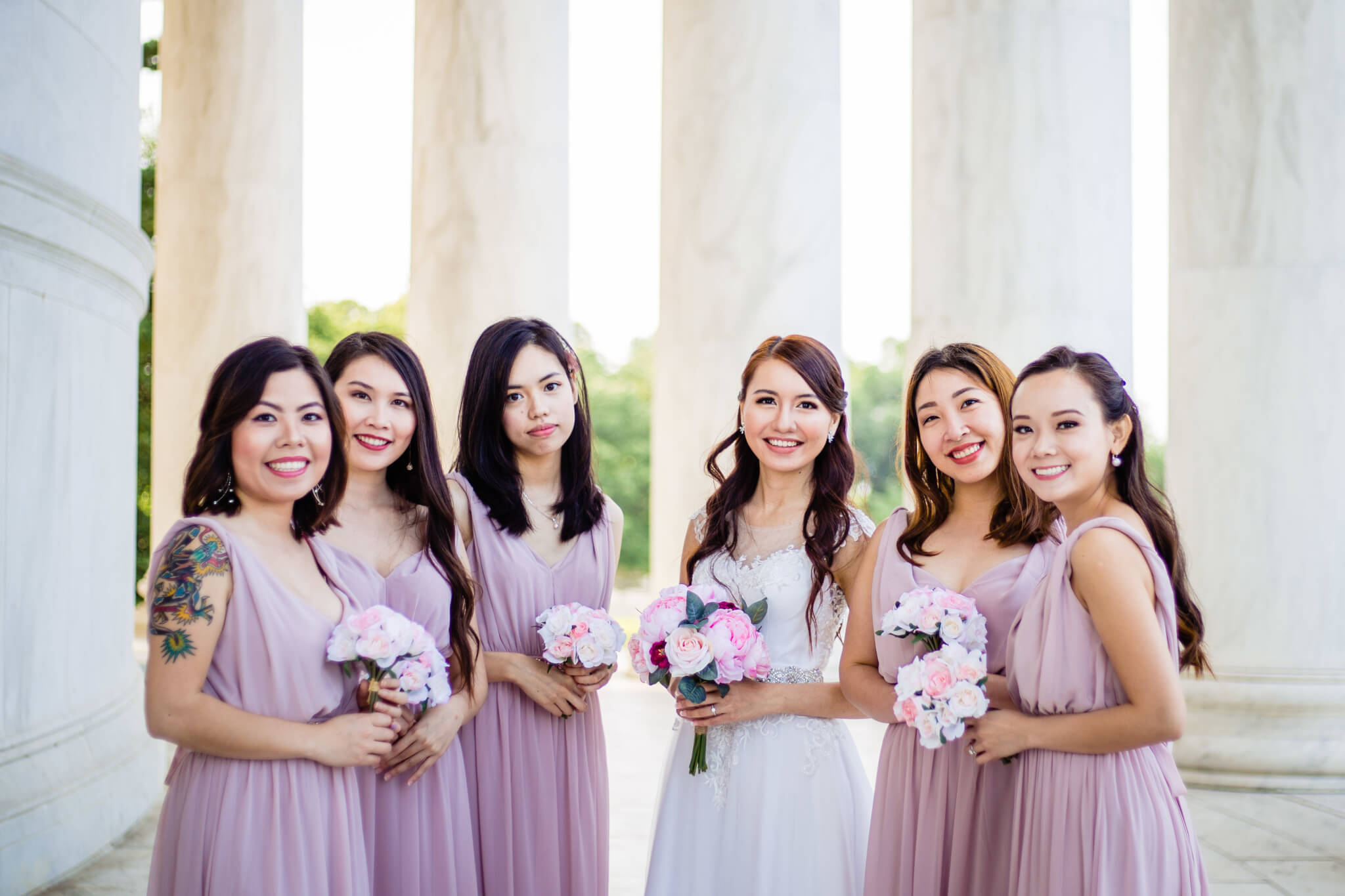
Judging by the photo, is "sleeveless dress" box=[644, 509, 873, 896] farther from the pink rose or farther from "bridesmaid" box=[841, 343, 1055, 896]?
the pink rose

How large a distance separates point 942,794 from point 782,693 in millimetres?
3053

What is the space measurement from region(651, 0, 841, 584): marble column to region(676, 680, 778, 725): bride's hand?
25220mm

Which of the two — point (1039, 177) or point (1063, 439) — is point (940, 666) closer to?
point (1063, 439)

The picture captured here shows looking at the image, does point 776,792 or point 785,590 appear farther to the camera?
point 785,590

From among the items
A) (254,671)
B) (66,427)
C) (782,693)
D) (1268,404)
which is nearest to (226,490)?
(254,671)

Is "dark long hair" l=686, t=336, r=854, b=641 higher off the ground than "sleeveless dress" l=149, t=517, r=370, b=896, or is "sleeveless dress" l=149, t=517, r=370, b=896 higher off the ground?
"dark long hair" l=686, t=336, r=854, b=641

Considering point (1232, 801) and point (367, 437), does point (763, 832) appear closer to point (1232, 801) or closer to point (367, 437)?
point (367, 437)

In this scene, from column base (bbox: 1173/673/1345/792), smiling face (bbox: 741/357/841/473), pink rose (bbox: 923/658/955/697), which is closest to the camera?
pink rose (bbox: 923/658/955/697)

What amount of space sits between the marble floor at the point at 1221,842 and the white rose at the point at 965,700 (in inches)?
609

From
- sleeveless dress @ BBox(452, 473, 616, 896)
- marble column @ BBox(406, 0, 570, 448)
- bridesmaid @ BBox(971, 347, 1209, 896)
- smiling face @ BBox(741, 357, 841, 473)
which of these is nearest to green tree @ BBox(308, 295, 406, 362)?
marble column @ BBox(406, 0, 570, 448)

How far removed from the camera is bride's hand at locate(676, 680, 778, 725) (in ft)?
56.7

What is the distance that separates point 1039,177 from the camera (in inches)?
1507

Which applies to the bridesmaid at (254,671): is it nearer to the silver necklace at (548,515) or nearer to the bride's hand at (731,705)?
the bride's hand at (731,705)

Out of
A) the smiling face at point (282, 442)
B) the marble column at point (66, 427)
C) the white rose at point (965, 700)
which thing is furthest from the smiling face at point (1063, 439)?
the marble column at point (66, 427)
